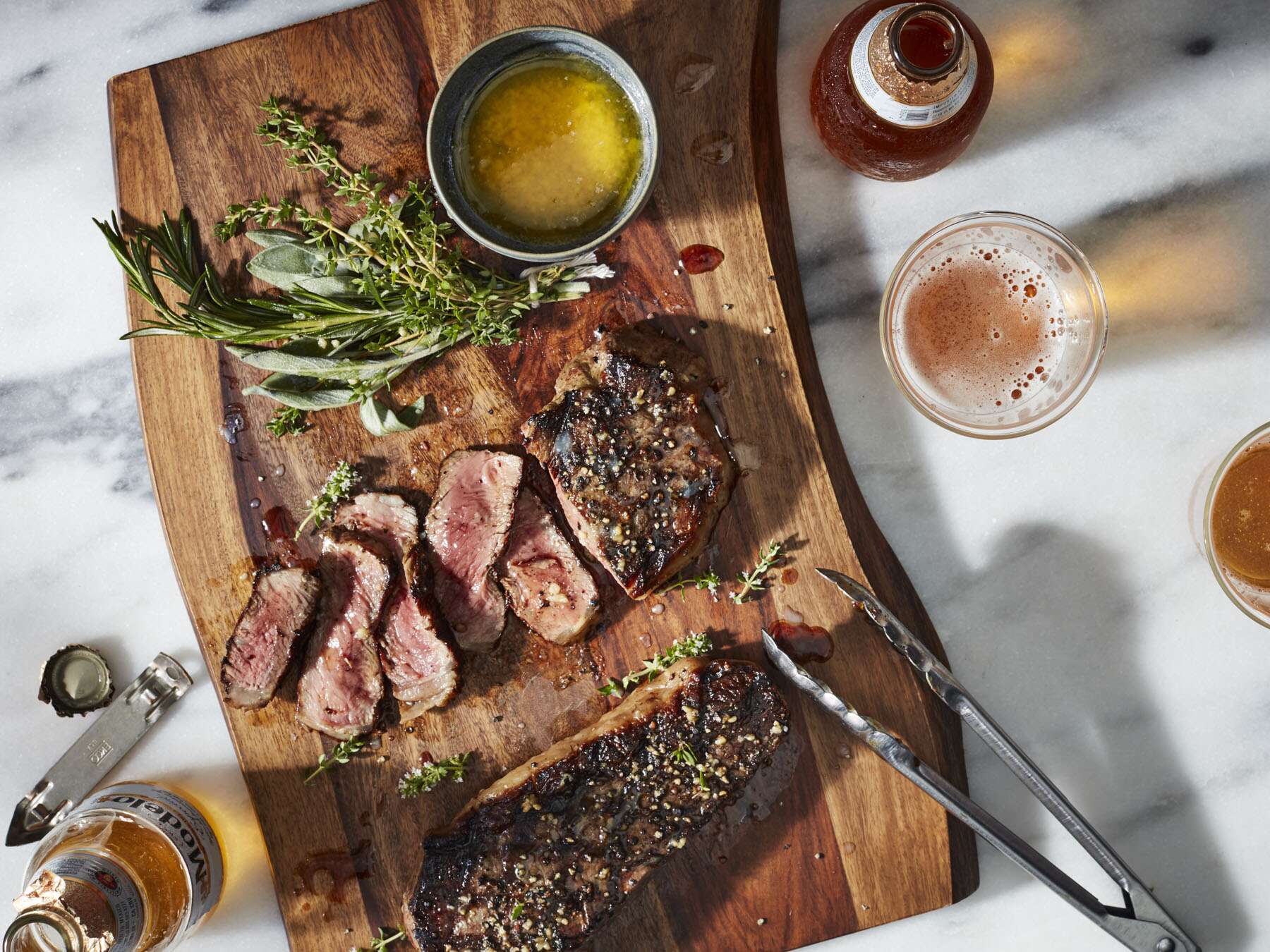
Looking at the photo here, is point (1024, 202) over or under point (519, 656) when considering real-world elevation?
over

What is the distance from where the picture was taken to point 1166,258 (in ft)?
11.0

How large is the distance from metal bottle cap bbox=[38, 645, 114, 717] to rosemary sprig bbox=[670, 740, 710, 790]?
2.07 m

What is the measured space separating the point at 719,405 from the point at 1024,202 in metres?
1.26

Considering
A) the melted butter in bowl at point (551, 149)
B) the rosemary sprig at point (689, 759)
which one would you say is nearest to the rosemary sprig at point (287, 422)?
the melted butter in bowl at point (551, 149)

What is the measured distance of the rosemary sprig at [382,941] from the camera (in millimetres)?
3242

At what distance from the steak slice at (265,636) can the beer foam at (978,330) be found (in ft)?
7.03

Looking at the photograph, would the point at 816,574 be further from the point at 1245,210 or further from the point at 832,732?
the point at 1245,210

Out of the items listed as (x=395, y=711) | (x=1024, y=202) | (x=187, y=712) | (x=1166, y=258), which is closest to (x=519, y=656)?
(x=395, y=711)

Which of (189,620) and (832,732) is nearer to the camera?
(832,732)

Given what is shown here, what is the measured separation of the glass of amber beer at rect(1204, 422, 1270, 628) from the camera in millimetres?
3156

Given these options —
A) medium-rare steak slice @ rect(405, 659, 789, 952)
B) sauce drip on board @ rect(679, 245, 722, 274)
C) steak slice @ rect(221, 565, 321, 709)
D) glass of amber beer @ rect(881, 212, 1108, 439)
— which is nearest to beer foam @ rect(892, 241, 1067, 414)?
glass of amber beer @ rect(881, 212, 1108, 439)

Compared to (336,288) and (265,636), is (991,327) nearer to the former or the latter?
(336,288)

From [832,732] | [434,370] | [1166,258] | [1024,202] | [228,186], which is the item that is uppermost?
[228,186]

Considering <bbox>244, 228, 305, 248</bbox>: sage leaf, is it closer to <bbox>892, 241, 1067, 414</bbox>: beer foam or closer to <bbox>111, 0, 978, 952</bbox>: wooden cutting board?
<bbox>111, 0, 978, 952</bbox>: wooden cutting board
